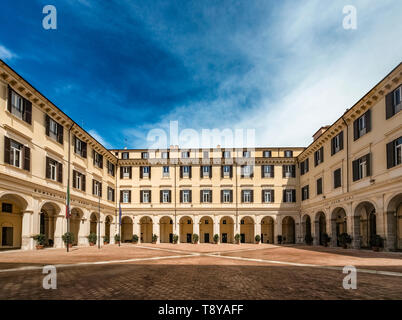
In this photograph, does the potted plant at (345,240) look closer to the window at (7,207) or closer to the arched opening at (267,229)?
the arched opening at (267,229)

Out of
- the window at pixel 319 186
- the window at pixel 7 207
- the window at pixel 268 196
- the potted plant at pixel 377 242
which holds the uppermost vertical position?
the window at pixel 319 186

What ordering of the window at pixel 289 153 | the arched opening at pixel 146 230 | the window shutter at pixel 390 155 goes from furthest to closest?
the arched opening at pixel 146 230 → the window at pixel 289 153 → the window shutter at pixel 390 155

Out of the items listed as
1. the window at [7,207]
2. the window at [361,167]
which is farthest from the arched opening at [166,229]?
the window at [361,167]

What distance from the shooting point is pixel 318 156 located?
3294 cm

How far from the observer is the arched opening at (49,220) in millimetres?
25641

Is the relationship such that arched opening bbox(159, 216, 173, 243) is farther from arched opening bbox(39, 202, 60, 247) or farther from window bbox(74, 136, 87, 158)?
arched opening bbox(39, 202, 60, 247)

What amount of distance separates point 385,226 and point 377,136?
6.29 meters

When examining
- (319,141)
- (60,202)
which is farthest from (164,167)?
(319,141)

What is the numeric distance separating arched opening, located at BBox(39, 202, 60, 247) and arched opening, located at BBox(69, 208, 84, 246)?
3.00 m

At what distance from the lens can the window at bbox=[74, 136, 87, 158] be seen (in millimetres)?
29344

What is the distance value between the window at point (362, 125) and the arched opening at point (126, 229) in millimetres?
31042

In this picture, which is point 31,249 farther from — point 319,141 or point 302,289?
point 319,141

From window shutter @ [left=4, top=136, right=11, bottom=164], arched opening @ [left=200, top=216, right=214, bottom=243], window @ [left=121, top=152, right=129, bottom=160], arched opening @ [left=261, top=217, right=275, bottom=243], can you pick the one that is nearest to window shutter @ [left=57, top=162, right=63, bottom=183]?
window shutter @ [left=4, top=136, right=11, bottom=164]

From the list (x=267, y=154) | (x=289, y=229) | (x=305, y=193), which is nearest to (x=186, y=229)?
(x=289, y=229)
